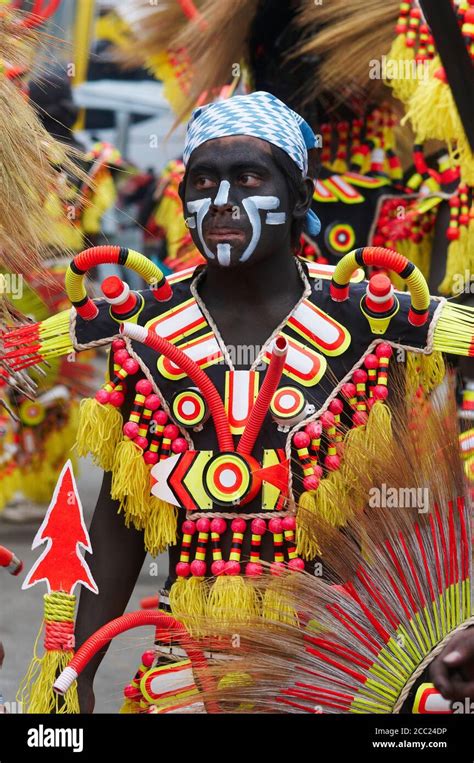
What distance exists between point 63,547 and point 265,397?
0.43 meters

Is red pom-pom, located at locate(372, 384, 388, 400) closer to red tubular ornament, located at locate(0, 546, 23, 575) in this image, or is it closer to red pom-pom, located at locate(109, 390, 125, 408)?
red pom-pom, located at locate(109, 390, 125, 408)

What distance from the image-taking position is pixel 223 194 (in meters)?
2.55

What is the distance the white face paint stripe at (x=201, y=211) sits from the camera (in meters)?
2.57

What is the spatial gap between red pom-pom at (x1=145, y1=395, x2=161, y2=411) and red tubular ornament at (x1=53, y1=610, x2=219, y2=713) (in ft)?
1.19

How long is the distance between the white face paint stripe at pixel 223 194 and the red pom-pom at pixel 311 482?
49 centimetres

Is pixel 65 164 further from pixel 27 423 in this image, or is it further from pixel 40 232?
pixel 27 423

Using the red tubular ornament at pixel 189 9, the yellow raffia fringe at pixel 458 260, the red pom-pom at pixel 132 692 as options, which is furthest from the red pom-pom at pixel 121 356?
the red tubular ornament at pixel 189 9

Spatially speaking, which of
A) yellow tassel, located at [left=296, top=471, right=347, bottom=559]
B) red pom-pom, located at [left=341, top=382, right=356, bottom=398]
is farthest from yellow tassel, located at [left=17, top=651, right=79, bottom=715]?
red pom-pom, located at [left=341, top=382, right=356, bottom=398]

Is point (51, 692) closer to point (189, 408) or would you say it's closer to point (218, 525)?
point (218, 525)

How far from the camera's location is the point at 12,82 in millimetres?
2686

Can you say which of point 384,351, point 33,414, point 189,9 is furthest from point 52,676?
point 33,414

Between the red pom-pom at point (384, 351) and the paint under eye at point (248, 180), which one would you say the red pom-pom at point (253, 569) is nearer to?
the red pom-pom at point (384, 351)

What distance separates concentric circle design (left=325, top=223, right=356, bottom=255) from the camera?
430 centimetres
